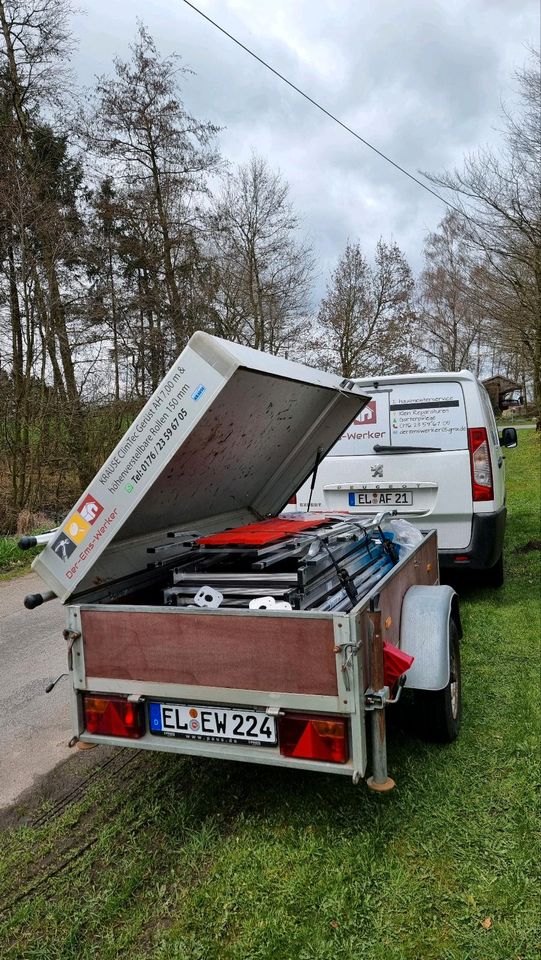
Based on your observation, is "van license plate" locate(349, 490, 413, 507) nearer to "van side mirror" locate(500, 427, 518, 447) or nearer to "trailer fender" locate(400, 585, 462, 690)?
"trailer fender" locate(400, 585, 462, 690)

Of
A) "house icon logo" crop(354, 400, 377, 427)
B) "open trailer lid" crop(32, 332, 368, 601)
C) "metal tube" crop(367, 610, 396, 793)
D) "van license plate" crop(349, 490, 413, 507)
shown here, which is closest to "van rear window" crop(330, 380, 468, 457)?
"house icon logo" crop(354, 400, 377, 427)

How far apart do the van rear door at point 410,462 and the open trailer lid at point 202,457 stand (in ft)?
4.18

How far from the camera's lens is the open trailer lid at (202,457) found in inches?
93.2

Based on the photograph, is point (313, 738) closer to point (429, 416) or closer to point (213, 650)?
point (213, 650)

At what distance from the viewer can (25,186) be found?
33.2ft

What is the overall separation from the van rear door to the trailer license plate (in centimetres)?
306

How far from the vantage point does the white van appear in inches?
203

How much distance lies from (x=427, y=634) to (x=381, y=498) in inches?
102

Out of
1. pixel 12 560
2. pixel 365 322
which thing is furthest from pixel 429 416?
pixel 365 322

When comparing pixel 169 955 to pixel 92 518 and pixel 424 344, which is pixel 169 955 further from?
pixel 424 344

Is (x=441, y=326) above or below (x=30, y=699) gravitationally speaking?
above

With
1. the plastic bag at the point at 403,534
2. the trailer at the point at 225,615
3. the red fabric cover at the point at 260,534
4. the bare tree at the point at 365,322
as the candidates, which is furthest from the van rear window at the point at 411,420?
the bare tree at the point at 365,322

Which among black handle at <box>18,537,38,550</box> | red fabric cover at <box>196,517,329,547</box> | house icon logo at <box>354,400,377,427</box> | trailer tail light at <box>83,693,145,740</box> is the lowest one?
trailer tail light at <box>83,693,145,740</box>

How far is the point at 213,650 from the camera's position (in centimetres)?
235
